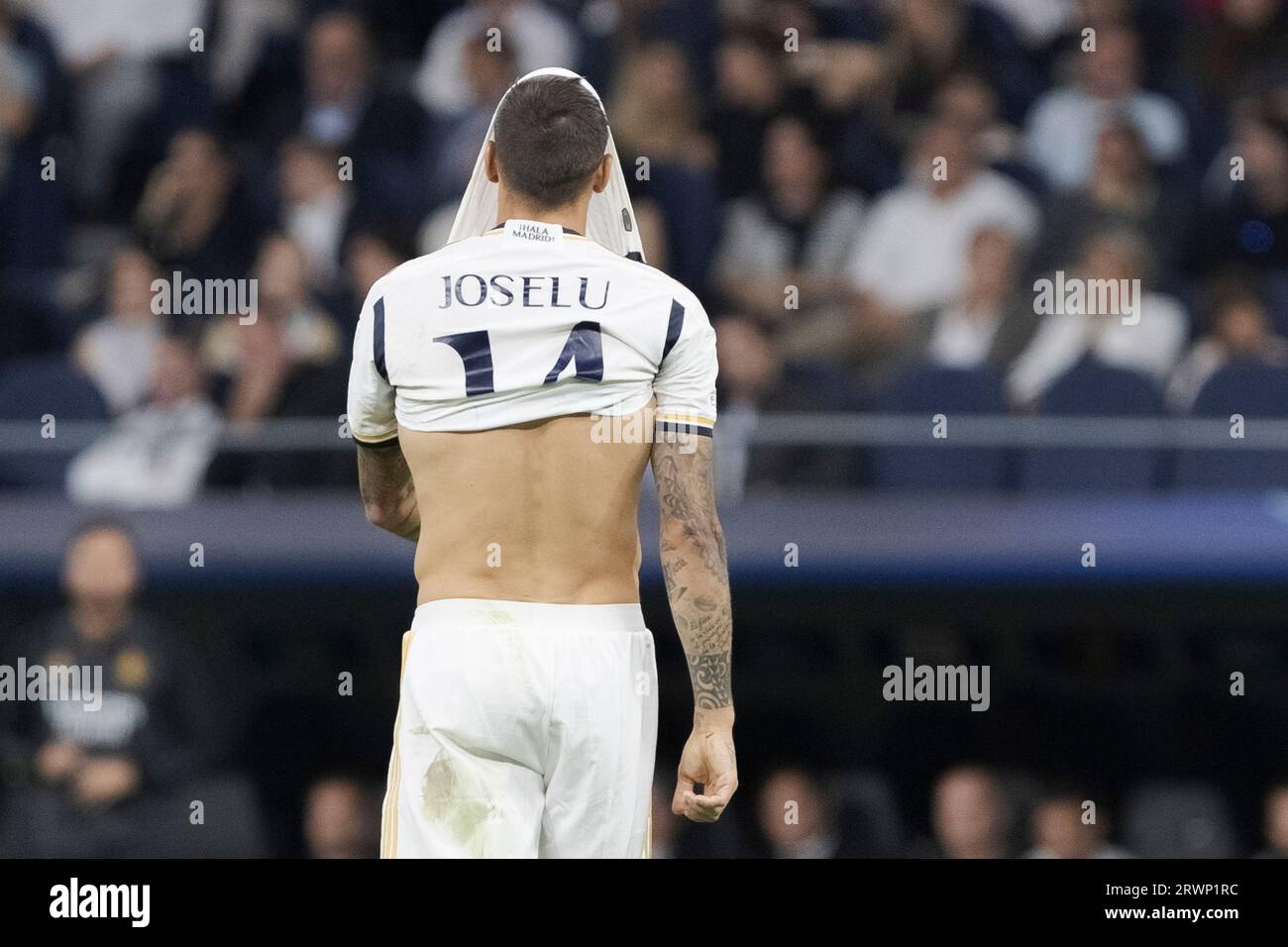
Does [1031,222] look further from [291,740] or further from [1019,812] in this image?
[291,740]

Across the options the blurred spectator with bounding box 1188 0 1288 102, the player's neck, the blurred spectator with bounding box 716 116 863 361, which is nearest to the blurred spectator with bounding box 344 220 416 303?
the blurred spectator with bounding box 716 116 863 361

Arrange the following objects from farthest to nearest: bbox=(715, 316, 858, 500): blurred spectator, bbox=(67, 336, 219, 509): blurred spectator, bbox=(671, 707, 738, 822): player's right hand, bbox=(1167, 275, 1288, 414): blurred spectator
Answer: bbox=(1167, 275, 1288, 414): blurred spectator → bbox=(67, 336, 219, 509): blurred spectator → bbox=(715, 316, 858, 500): blurred spectator → bbox=(671, 707, 738, 822): player's right hand

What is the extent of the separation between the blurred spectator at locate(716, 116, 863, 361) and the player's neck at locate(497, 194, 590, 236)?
4.24m

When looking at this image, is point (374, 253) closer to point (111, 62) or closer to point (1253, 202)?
point (111, 62)

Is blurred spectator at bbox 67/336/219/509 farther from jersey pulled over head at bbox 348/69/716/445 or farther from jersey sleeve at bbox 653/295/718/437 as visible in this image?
jersey sleeve at bbox 653/295/718/437

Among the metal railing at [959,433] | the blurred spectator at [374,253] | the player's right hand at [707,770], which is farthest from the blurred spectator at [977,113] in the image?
the player's right hand at [707,770]

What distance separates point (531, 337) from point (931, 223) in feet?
16.3

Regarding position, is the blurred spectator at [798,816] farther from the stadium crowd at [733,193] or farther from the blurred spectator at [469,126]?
the blurred spectator at [469,126]

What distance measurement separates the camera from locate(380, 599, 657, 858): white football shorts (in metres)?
3.52

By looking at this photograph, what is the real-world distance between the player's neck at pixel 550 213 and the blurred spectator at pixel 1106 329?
4079 mm

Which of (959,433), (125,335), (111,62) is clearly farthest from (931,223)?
(111,62)

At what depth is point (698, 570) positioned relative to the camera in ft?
11.9

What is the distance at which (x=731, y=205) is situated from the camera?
8406 millimetres
